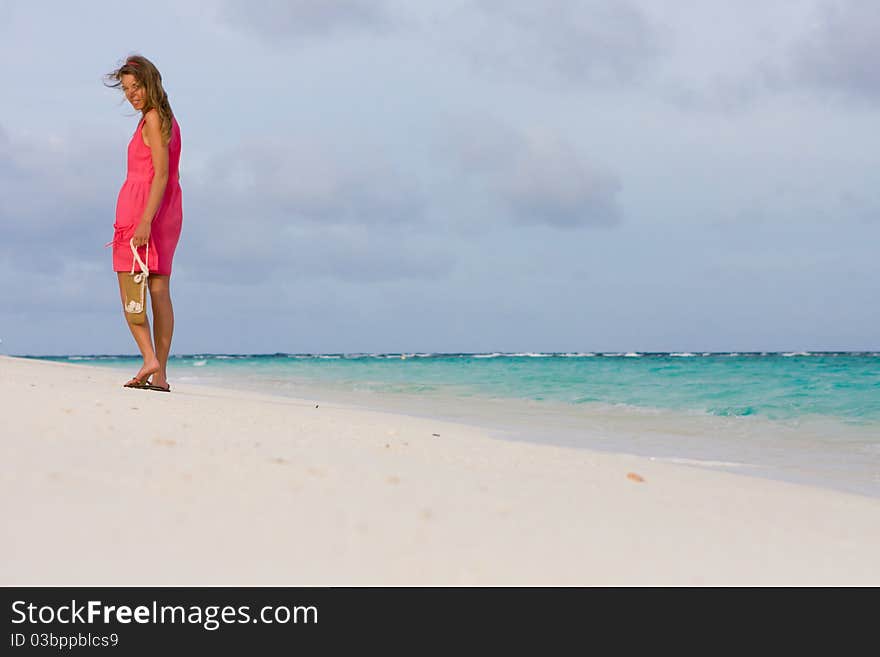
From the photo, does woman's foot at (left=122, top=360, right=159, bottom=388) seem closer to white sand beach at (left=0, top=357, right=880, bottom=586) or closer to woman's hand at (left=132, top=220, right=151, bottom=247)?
woman's hand at (left=132, top=220, right=151, bottom=247)

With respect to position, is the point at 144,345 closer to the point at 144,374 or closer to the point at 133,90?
the point at 144,374

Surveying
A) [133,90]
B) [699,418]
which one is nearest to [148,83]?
[133,90]

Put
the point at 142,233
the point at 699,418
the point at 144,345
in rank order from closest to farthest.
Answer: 1. the point at 142,233
2. the point at 144,345
3. the point at 699,418

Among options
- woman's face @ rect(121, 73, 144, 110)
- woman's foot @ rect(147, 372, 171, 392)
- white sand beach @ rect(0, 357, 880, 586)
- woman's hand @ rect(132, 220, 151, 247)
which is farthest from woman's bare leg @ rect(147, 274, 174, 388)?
white sand beach @ rect(0, 357, 880, 586)

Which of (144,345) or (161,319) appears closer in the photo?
(144,345)

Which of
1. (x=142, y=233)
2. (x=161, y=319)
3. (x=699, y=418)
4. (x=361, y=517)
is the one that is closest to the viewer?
(x=361, y=517)

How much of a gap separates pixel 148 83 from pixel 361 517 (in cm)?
350

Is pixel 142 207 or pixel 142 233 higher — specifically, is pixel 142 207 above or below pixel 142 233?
above

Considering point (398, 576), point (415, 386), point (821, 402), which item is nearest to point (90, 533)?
point (398, 576)

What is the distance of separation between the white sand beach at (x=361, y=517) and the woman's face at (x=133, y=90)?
2.28 metres

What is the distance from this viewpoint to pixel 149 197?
443 centimetres

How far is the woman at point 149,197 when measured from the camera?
14.6 feet
